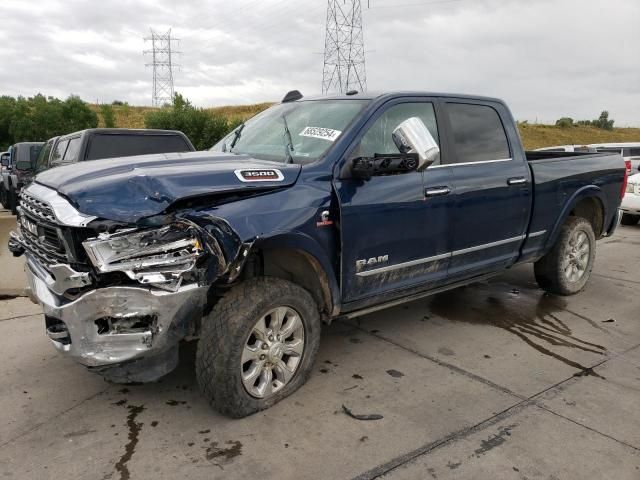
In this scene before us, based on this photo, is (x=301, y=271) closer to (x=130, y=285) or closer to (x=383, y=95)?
(x=130, y=285)

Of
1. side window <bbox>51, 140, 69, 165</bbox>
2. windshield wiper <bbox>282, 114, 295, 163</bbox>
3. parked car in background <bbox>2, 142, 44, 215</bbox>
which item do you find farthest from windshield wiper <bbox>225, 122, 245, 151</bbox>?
parked car in background <bbox>2, 142, 44, 215</bbox>

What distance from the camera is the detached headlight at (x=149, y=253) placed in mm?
2738

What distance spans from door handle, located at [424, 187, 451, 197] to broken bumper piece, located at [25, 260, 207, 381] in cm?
189

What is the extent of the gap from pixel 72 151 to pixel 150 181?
238 inches

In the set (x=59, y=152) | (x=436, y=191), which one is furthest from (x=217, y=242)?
(x=59, y=152)

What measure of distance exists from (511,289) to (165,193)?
4.54m

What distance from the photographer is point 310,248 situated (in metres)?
3.29

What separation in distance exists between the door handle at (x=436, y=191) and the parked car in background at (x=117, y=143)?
4753 millimetres

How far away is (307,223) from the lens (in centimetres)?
328

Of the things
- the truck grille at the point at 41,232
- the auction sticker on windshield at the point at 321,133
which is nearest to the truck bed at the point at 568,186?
the auction sticker on windshield at the point at 321,133

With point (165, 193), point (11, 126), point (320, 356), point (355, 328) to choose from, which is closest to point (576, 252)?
point (355, 328)

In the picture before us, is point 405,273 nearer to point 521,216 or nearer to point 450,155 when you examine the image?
point 450,155

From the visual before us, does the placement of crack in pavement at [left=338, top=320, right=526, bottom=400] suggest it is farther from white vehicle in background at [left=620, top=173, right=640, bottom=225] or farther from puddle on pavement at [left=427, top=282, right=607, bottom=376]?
white vehicle in background at [left=620, top=173, right=640, bottom=225]

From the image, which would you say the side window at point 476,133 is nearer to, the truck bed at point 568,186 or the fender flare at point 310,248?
the truck bed at point 568,186
